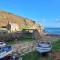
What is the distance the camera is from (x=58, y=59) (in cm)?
4950

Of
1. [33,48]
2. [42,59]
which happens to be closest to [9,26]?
[33,48]

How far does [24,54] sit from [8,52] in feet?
18.3

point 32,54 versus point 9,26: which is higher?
point 9,26

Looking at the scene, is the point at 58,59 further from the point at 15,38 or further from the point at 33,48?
the point at 15,38

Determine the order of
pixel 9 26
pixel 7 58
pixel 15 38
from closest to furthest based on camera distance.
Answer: pixel 7 58, pixel 15 38, pixel 9 26

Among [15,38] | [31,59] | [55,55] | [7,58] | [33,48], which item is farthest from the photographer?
[15,38]

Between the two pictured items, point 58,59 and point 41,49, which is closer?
point 58,59

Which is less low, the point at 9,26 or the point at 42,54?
the point at 9,26

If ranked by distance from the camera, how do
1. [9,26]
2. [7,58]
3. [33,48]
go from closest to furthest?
[7,58] < [33,48] < [9,26]

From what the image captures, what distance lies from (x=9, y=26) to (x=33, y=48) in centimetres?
5861

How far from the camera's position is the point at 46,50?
179ft

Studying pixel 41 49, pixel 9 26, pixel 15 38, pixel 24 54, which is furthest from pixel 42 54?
pixel 9 26

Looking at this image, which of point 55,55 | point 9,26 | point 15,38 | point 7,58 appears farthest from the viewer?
point 9,26

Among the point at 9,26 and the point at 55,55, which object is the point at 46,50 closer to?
the point at 55,55
